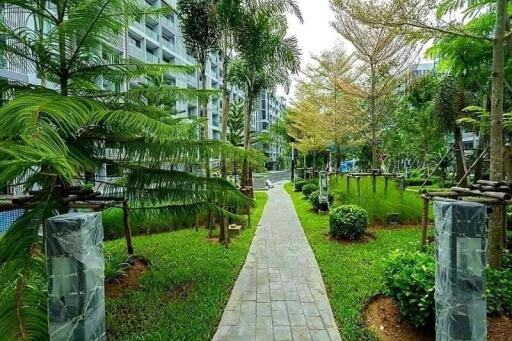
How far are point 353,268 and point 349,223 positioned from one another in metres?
1.92

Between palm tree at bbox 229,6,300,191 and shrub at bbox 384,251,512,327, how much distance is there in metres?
5.16

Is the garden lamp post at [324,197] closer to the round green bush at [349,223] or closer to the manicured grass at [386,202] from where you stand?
the manicured grass at [386,202]

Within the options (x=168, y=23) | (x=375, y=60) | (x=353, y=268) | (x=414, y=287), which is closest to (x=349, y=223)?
(x=353, y=268)

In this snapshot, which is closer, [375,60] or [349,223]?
[349,223]

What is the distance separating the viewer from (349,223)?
7707 millimetres

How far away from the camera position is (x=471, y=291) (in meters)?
2.22

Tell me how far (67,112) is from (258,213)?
1103cm

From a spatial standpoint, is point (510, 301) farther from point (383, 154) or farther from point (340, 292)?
point (383, 154)

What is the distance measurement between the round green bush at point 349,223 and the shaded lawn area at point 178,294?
209cm

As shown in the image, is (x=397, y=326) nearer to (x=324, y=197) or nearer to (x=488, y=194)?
(x=488, y=194)

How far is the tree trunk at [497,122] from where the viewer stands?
13.1ft

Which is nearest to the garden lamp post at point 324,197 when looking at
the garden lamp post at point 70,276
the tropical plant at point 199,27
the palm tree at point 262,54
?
the palm tree at point 262,54

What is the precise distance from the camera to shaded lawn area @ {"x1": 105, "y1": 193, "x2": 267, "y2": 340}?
3.80 metres

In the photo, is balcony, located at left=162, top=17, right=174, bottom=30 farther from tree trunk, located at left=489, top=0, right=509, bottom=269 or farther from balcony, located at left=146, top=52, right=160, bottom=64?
tree trunk, located at left=489, top=0, right=509, bottom=269
